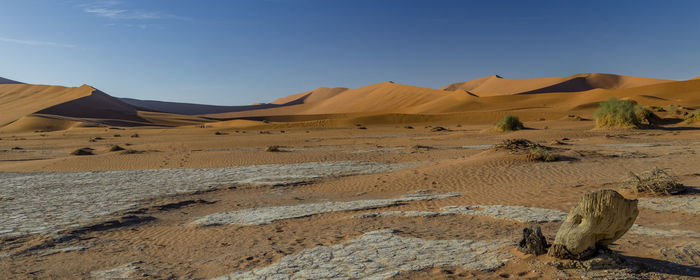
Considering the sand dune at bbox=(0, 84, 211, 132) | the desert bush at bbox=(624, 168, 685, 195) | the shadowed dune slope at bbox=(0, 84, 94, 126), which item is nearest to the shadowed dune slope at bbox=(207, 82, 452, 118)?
the sand dune at bbox=(0, 84, 211, 132)

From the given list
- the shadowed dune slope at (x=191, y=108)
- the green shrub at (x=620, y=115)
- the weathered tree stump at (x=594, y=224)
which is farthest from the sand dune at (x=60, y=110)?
the weathered tree stump at (x=594, y=224)

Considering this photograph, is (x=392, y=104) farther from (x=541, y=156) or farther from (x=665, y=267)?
(x=665, y=267)

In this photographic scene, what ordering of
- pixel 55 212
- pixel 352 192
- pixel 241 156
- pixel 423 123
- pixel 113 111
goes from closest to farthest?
1. pixel 55 212
2. pixel 352 192
3. pixel 241 156
4. pixel 423 123
5. pixel 113 111

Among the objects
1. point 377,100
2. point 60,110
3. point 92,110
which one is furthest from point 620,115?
point 377,100

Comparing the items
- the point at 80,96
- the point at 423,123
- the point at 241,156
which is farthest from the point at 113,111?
the point at 241,156

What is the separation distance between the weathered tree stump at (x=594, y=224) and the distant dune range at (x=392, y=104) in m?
36.4

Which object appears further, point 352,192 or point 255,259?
point 352,192

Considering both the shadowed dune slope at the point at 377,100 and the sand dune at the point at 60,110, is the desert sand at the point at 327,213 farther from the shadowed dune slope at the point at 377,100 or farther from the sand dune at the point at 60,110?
the shadowed dune slope at the point at 377,100

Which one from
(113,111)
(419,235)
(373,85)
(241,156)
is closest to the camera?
(419,235)

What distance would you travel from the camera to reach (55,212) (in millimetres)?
8430

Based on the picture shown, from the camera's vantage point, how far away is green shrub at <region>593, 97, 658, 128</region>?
83.3 feet

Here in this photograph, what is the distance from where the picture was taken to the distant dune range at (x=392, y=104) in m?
45.6

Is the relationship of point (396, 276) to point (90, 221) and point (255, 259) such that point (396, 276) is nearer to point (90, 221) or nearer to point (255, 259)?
point (255, 259)

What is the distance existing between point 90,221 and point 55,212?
1194 mm
